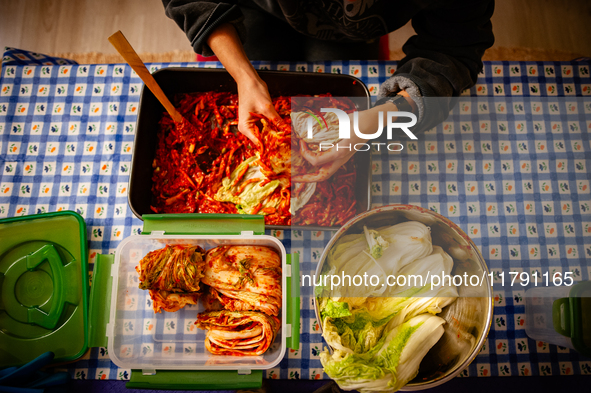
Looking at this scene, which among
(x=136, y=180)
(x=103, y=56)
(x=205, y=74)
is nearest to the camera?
(x=136, y=180)

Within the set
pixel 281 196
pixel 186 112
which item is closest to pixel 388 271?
pixel 281 196

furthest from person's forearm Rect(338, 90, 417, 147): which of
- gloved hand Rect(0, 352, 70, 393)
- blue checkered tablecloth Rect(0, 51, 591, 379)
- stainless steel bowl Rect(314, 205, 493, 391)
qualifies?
gloved hand Rect(0, 352, 70, 393)

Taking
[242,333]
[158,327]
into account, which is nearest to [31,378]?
[158,327]

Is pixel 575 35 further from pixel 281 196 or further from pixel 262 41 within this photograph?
pixel 281 196

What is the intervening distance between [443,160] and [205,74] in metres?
0.94

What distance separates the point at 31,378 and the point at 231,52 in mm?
1210

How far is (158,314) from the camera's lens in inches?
43.4

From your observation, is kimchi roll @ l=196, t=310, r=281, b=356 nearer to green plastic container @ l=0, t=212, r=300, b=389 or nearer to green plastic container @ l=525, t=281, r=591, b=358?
green plastic container @ l=0, t=212, r=300, b=389

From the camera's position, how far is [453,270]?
3.18 feet

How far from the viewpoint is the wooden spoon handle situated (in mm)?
839

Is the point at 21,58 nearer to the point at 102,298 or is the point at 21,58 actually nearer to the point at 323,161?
the point at 102,298

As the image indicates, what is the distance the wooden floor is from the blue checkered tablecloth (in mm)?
892

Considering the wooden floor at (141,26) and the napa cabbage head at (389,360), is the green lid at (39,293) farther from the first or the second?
the wooden floor at (141,26)

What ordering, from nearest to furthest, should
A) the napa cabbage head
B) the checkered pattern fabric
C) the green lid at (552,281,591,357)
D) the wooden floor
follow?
the napa cabbage head → the green lid at (552,281,591,357) → the checkered pattern fabric → the wooden floor
